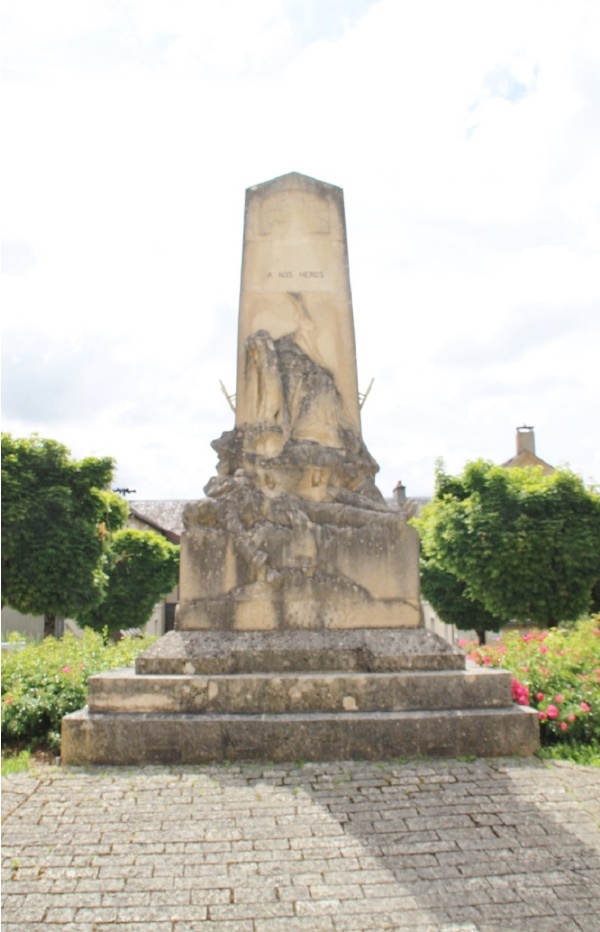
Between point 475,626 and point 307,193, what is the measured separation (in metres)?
20.2

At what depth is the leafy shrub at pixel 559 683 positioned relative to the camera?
617 cm

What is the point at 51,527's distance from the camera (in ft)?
64.4

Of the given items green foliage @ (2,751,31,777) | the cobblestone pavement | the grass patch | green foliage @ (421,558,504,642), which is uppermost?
green foliage @ (421,558,504,642)

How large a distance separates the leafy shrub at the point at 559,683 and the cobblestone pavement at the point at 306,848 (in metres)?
0.87

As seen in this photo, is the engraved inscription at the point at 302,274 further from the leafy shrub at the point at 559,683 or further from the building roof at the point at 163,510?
the building roof at the point at 163,510

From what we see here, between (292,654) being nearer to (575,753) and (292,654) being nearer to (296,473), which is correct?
(296,473)

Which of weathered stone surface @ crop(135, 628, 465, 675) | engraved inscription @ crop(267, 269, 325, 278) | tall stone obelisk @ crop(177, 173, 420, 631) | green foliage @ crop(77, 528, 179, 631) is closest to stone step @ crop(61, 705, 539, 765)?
weathered stone surface @ crop(135, 628, 465, 675)

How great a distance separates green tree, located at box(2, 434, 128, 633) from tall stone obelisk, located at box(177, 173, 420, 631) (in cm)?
1287

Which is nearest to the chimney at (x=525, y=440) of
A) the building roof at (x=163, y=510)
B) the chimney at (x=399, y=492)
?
the chimney at (x=399, y=492)

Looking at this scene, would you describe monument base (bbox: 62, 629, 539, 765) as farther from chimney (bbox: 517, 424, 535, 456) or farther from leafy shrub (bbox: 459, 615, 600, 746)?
chimney (bbox: 517, 424, 535, 456)

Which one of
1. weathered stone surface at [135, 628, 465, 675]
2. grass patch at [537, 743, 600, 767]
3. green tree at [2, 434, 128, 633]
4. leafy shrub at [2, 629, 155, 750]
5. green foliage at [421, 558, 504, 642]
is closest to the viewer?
grass patch at [537, 743, 600, 767]

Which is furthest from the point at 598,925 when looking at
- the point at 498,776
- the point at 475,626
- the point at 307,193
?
the point at 475,626

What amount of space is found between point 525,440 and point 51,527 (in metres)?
25.1

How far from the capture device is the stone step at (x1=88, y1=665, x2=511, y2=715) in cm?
574
